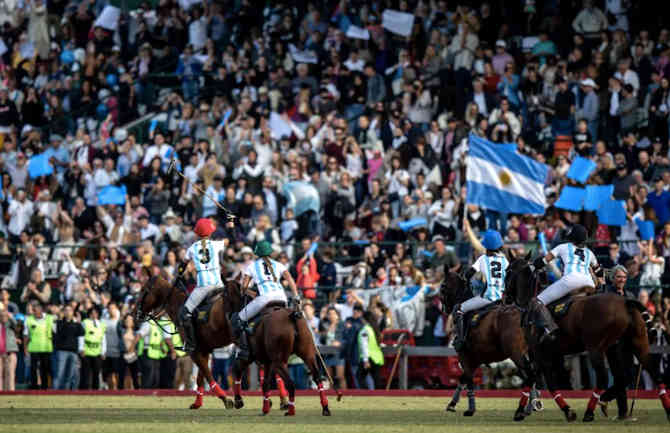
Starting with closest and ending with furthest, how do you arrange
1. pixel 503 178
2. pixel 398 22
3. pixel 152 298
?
pixel 152 298 < pixel 503 178 < pixel 398 22

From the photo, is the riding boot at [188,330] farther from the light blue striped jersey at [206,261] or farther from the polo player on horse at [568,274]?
the polo player on horse at [568,274]

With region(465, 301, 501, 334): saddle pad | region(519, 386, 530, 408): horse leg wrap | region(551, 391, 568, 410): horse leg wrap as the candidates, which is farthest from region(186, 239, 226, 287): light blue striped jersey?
region(551, 391, 568, 410): horse leg wrap

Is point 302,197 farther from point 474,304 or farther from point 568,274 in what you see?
point 568,274

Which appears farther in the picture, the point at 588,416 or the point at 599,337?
the point at 588,416

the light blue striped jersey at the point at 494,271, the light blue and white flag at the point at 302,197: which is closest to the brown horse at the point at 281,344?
the light blue striped jersey at the point at 494,271

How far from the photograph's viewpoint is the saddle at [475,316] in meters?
20.0

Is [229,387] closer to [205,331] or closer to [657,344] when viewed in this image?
[205,331]

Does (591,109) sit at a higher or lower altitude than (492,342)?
higher

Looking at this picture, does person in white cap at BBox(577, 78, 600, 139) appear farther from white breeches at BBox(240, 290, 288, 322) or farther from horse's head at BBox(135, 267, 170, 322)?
white breeches at BBox(240, 290, 288, 322)

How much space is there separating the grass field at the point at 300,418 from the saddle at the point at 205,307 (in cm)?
144

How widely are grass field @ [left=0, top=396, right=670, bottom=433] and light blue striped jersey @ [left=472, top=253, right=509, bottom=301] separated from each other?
183 centimetres

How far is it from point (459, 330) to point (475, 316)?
1.19 ft

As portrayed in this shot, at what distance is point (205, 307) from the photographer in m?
21.9

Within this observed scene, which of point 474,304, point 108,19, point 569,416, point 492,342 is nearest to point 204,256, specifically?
point 474,304
